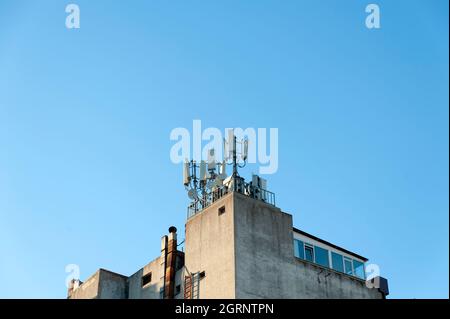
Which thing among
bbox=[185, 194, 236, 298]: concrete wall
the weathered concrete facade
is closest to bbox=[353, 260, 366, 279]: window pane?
the weathered concrete facade

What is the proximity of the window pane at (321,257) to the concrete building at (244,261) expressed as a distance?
0.17 ft

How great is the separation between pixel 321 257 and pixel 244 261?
Answer: 333 inches

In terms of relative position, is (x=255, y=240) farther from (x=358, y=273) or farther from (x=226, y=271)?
(x=358, y=273)

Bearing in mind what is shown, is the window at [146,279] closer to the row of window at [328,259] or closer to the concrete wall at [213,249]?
the concrete wall at [213,249]

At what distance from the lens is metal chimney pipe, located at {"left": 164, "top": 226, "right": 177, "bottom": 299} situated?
172ft

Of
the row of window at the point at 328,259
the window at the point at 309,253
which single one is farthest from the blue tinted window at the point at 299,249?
the window at the point at 309,253

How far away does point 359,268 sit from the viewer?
185 feet

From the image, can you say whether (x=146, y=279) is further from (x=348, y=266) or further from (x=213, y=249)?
(x=348, y=266)

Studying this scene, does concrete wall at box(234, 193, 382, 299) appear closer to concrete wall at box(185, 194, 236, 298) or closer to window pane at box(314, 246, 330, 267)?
concrete wall at box(185, 194, 236, 298)

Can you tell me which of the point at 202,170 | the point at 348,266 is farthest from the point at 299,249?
the point at 202,170

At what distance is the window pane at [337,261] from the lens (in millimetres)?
54719

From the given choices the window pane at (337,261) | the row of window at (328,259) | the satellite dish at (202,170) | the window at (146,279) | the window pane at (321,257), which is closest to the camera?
the row of window at (328,259)
